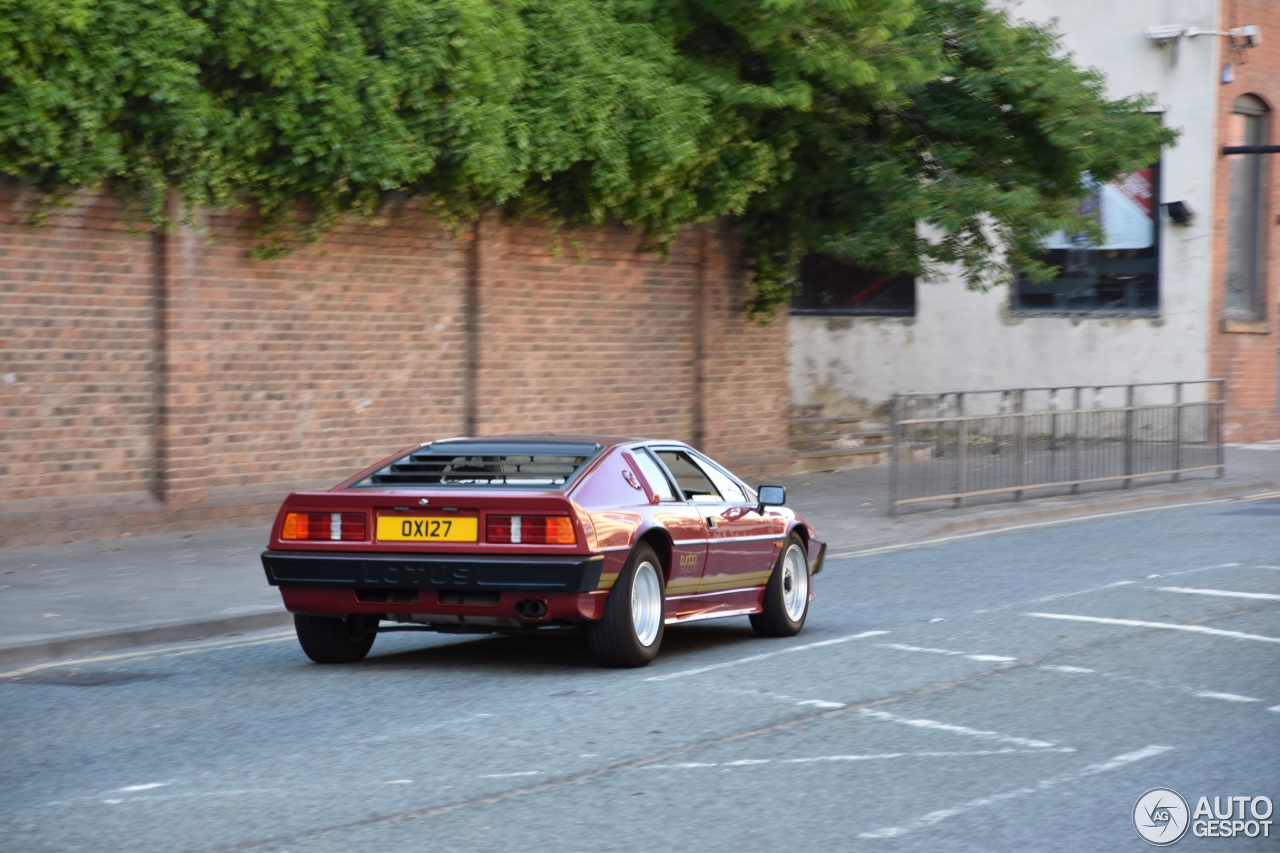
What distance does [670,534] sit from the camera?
965 cm

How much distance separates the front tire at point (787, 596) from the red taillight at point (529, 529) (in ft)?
7.76

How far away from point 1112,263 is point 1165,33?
4027mm

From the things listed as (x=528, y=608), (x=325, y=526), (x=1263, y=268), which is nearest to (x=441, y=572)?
(x=528, y=608)

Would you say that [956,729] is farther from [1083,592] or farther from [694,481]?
[1083,592]

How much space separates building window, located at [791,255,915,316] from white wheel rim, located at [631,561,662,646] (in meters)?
18.6

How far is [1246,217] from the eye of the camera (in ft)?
102

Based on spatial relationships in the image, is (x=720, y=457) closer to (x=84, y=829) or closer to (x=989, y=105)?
(x=989, y=105)

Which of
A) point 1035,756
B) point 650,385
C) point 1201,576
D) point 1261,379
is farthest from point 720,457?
point 1035,756

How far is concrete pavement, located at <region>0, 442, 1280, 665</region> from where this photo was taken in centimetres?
1070

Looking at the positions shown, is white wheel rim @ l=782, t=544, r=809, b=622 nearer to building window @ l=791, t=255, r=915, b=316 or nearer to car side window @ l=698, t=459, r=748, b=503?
car side window @ l=698, t=459, r=748, b=503

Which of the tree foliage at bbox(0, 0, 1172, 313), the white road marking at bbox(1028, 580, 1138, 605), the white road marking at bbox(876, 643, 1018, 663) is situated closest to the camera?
the white road marking at bbox(876, 643, 1018, 663)

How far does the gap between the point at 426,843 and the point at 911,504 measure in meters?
13.8

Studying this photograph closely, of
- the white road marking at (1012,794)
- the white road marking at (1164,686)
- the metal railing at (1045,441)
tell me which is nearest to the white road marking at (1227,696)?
the white road marking at (1164,686)

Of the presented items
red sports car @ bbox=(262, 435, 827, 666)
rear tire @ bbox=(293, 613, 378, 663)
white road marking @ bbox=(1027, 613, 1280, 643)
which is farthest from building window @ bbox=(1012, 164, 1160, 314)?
rear tire @ bbox=(293, 613, 378, 663)
